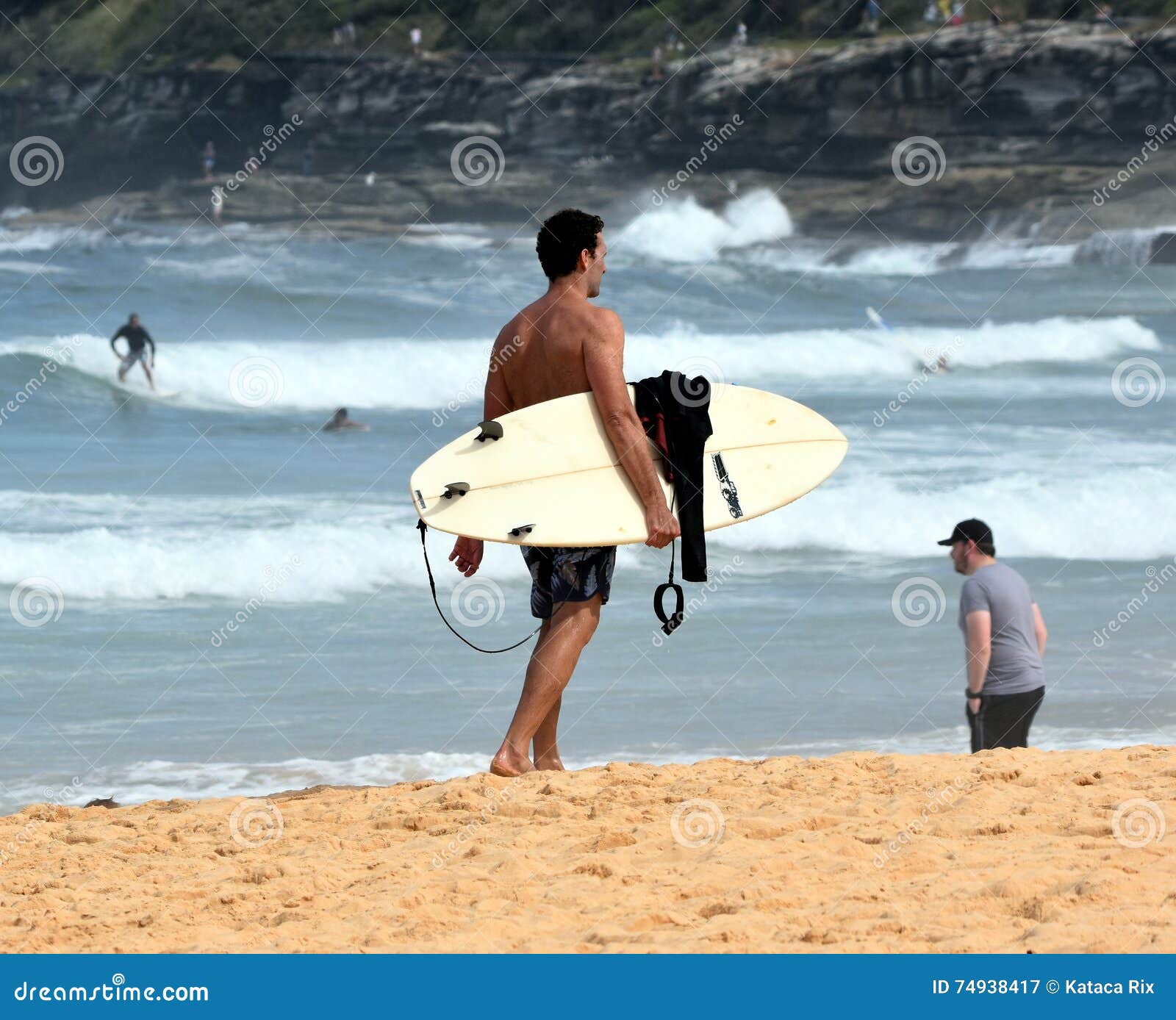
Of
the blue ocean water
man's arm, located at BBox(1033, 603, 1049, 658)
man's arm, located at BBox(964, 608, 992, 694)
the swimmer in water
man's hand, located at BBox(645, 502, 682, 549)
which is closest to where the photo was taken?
man's hand, located at BBox(645, 502, 682, 549)

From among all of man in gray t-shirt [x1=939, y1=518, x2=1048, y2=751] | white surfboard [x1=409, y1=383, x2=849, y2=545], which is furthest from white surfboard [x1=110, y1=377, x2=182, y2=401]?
white surfboard [x1=409, y1=383, x2=849, y2=545]

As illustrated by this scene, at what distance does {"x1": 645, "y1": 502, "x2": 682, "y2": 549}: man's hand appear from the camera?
380 centimetres

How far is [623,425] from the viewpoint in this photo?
12.5 ft

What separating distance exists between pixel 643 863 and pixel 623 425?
1285mm

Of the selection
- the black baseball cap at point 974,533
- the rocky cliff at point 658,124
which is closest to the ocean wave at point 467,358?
the rocky cliff at point 658,124

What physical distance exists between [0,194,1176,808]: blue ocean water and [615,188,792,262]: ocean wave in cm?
66

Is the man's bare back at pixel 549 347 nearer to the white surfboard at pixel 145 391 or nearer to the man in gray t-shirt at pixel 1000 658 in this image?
the man in gray t-shirt at pixel 1000 658

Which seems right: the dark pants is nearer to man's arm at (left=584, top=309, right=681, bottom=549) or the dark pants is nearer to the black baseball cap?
the black baseball cap

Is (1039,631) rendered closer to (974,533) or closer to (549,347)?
(974,533)

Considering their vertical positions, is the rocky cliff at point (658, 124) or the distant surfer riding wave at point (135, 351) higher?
the rocky cliff at point (658, 124)

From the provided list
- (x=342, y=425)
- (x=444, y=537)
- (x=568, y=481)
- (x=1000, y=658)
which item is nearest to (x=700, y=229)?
(x=342, y=425)

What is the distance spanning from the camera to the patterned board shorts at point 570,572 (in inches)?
154

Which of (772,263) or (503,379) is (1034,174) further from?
(503,379)

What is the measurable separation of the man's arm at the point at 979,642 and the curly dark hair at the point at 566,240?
85.5 inches
